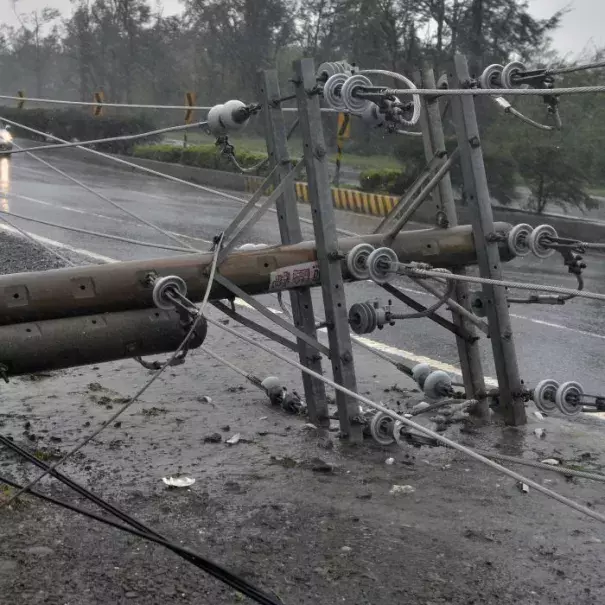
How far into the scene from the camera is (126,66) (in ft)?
162

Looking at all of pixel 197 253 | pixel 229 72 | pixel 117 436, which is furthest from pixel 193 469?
pixel 229 72

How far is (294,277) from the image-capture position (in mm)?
5734

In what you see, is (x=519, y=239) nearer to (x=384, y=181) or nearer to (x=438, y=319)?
(x=438, y=319)

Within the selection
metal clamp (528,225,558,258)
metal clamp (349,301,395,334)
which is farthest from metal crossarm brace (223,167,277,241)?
metal clamp (528,225,558,258)

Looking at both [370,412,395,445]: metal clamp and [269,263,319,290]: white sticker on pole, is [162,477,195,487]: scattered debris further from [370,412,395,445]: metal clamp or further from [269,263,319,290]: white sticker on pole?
[269,263,319,290]: white sticker on pole

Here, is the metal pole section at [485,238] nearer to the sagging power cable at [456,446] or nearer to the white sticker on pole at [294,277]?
the sagging power cable at [456,446]

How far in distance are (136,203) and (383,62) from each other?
1101 cm

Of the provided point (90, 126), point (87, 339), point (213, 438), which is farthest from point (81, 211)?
point (90, 126)

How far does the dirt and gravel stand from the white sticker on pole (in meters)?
0.96

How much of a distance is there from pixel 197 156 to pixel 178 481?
85.9 ft

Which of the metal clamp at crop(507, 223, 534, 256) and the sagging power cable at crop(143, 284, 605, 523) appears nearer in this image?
the sagging power cable at crop(143, 284, 605, 523)

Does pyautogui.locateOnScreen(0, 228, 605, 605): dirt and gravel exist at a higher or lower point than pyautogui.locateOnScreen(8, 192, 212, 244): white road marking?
lower

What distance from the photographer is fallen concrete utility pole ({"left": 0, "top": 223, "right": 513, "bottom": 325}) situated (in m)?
5.03

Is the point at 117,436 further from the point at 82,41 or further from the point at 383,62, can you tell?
the point at 82,41
